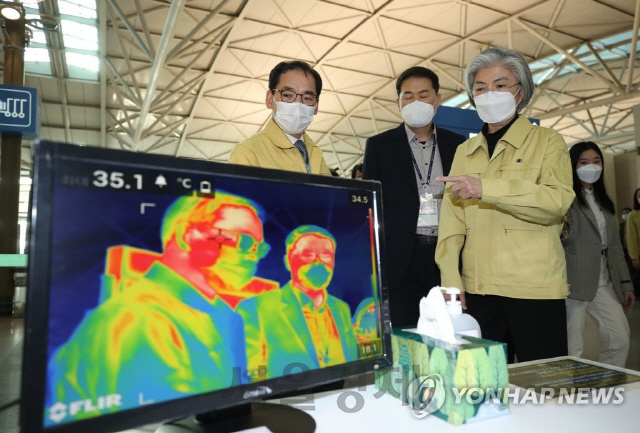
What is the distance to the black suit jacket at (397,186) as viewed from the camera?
2027 mm

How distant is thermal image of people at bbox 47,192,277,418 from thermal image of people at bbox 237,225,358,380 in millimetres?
27

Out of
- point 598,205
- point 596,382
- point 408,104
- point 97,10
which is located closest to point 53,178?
point 596,382

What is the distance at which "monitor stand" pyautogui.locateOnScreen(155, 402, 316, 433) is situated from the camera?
2.88ft

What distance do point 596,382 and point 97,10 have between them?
390 inches

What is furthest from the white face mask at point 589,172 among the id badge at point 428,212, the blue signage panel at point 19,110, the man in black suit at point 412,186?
the blue signage panel at point 19,110

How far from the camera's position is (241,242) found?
2.62 ft

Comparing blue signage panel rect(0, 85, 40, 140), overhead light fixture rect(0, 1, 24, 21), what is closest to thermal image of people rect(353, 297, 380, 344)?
blue signage panel rect(0, 85, 40, 140)

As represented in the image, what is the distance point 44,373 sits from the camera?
597 mm

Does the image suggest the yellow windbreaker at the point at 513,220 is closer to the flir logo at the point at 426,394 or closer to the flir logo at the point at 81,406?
the flir logo at the point at 426,394

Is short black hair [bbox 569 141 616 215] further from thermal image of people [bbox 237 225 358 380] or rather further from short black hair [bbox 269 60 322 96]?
thermal image of people [bbox 237 225 358 380]

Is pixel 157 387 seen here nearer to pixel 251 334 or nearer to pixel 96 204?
pixel 251 334

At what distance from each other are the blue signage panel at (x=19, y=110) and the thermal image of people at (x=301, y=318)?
4692mm

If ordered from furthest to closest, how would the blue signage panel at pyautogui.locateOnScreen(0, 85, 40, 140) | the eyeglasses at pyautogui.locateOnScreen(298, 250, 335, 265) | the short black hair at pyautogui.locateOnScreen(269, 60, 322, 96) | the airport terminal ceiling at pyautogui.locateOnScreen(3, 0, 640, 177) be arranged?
the airport terminal ceiling at pyautogui.locateOnScreen(3, 0, 640, 177)
the blue signage panel at pyautogui.locateOnScreen(0, 85, 40, 140)
the short black hair at pyautogui.locateOnScreen(269, 60, 322, 96)
the eyeglasses at pyautogui.locateOnScreen(298, 250, 335, 265)

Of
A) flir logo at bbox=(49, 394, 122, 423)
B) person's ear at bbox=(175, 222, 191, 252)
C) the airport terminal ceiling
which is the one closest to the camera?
flir logo at bbox=(49, 394, 122, 423)
